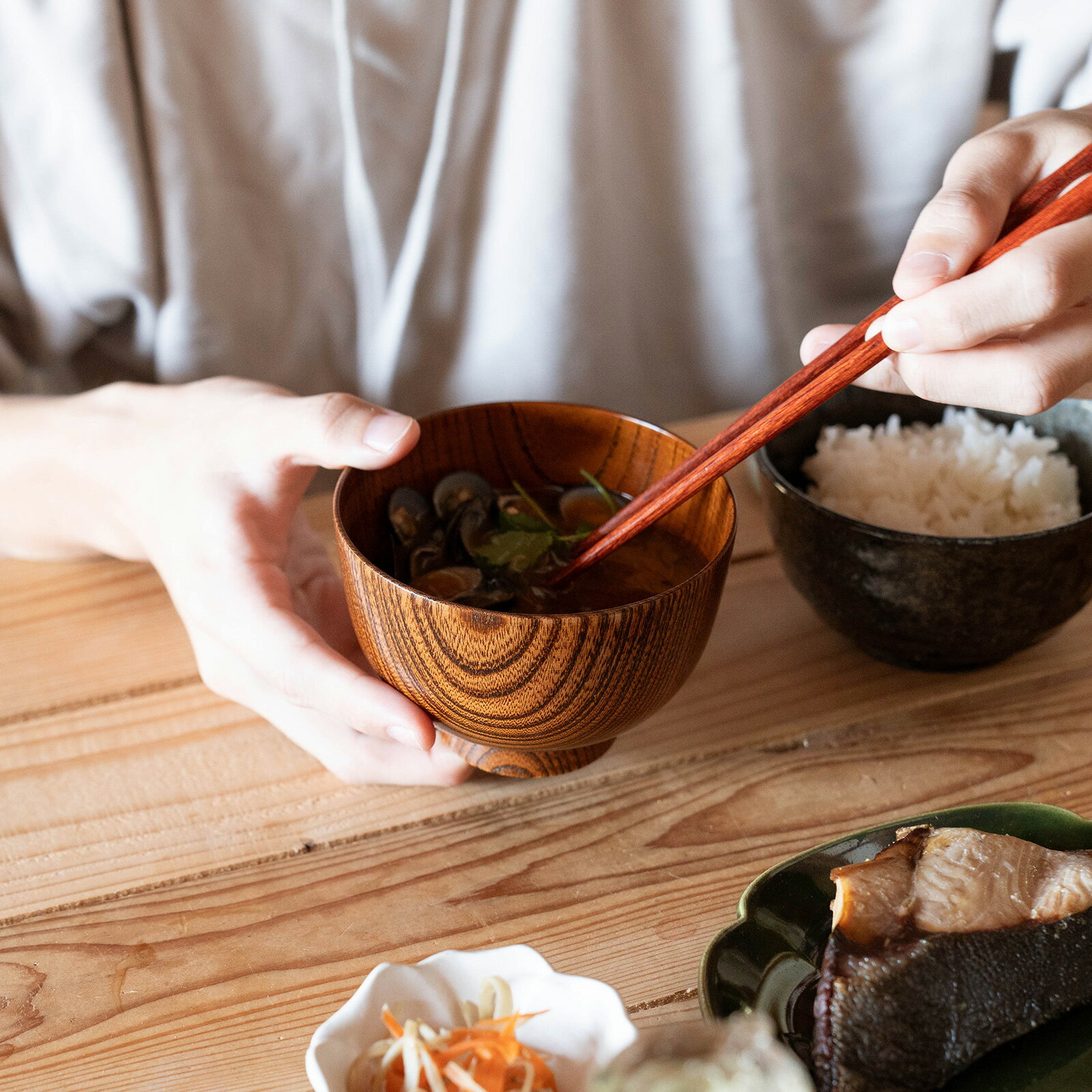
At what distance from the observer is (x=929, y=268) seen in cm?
68

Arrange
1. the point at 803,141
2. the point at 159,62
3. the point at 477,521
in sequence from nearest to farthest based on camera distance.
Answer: the point at 477,521, the point at 159,62, the point at 803,141

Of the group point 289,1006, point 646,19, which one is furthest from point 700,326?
point 289,1006

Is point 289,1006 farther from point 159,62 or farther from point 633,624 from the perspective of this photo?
point 159,62

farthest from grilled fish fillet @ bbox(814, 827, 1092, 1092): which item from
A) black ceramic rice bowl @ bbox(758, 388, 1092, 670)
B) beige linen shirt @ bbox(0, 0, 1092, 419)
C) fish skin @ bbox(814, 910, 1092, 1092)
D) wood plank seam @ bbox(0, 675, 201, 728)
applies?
beige linen shirt @ bbox(0, 0, 1092, 419)

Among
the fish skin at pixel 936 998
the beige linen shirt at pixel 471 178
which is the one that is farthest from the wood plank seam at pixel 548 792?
the beige linen shirt at pixel 471 178

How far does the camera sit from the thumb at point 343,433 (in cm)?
71

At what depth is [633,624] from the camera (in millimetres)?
594

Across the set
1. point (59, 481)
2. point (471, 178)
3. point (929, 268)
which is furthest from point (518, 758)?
point (471, 178)

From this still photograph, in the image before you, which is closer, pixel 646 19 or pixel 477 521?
pixel 477 521

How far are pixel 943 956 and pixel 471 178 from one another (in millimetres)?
1040

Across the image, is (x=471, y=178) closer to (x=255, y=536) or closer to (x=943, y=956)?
(x=255, y=536)

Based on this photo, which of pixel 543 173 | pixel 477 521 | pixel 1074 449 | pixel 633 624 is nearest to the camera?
pixel 633 624

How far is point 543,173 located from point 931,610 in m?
0.75

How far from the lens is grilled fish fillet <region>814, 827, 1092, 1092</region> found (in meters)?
0.51
